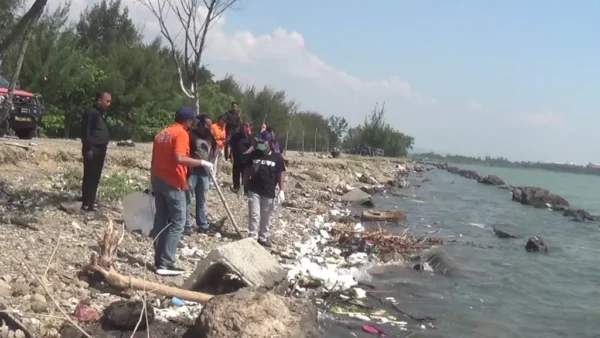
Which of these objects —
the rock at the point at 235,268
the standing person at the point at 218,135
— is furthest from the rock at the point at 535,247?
the rock at the point at 235,268

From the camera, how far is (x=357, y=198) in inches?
840

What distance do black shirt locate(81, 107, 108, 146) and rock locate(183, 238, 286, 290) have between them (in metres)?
2.76

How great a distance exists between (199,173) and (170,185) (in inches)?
94.9

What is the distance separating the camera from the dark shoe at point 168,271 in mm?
6875

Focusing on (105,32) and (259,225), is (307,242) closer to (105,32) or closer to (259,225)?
(259,225)

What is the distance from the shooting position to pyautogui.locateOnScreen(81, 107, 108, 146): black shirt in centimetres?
823

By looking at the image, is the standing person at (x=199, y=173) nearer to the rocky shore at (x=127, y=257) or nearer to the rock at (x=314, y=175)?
the rocky shore at (x=127, y=257)

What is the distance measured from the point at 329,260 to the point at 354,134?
84581 mm

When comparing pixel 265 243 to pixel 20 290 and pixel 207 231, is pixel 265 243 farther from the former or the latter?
pixel 20 290

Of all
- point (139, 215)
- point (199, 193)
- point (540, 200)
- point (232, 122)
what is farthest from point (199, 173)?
point (540, 200)

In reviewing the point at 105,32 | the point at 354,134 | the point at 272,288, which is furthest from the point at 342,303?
the point at 354,134

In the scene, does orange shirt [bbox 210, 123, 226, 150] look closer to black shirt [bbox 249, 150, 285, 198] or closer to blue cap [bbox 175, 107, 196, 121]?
black shirt [bbox 249, 150, 285, 198]

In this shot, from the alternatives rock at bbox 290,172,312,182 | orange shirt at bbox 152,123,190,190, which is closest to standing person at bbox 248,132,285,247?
orange shirt at bbox 152,123,190,190

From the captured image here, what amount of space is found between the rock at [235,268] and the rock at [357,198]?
45.5 ft
